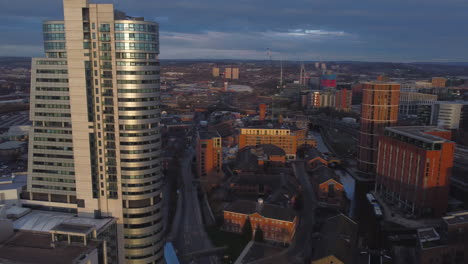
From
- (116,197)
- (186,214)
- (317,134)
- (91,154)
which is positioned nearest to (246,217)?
(186,214)

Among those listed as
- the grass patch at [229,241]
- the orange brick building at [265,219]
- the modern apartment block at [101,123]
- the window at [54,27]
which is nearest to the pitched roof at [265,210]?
the orange brick building at [265,219]

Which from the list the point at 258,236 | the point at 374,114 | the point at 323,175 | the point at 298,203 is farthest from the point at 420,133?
the point at 258,236

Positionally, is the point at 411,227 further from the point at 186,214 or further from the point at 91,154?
the point at 91,154

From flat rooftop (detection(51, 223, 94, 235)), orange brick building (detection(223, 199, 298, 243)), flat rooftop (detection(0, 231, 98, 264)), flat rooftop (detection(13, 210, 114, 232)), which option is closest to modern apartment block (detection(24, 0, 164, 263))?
flat rooftop (detection(13, 210, 114, 232))

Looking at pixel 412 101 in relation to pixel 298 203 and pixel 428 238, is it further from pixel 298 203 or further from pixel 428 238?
pixel 428 238

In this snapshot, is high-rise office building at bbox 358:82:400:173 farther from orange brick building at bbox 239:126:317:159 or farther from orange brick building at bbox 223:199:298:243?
orange brick building at bbox 223:199:298:243

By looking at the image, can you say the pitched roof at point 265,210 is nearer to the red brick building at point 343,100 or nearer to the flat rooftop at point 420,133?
the flat rooftop at point 420,133
